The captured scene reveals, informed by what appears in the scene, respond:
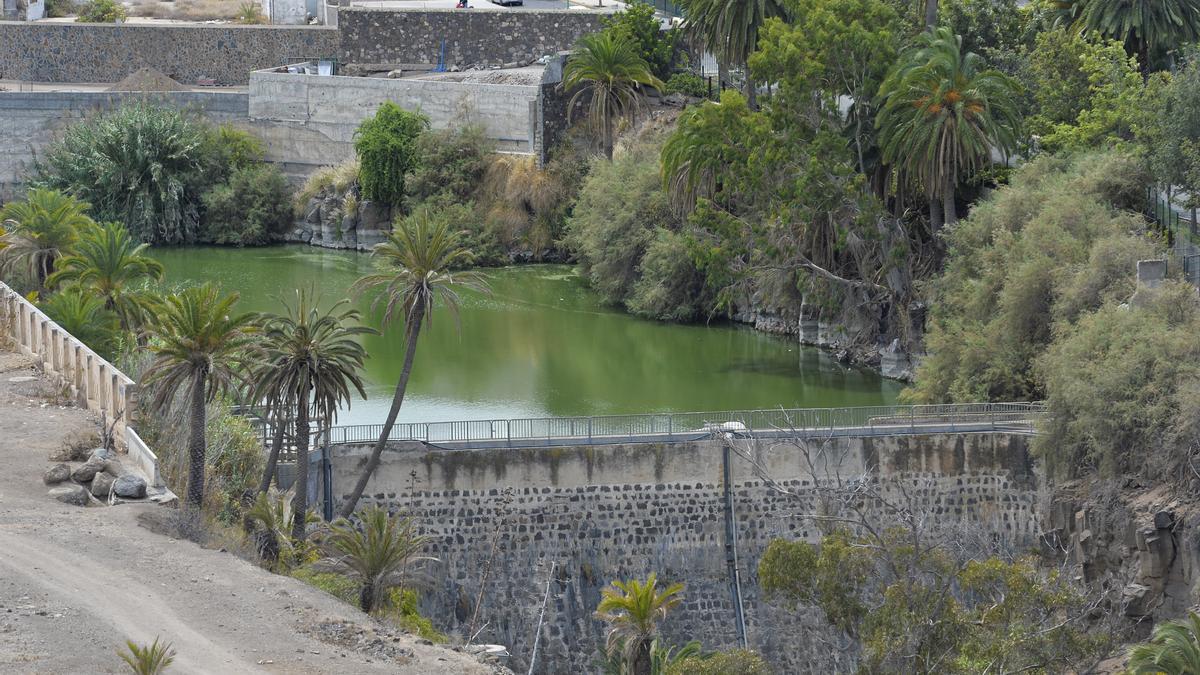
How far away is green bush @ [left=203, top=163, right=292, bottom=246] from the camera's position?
274 feet

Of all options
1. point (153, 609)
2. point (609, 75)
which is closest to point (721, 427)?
point (153, 609)

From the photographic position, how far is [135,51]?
92062 millimetres

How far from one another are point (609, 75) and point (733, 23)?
11.2 metres

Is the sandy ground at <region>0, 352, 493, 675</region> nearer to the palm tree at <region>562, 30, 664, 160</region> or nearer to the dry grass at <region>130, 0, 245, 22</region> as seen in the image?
the palm tree at <region>562, 30, 664, 160</region>

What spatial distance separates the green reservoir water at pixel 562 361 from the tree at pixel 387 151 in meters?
5.91

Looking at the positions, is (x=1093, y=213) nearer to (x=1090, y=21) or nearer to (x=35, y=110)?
(x=1090, y=21)

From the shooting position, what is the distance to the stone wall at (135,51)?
9144 cm

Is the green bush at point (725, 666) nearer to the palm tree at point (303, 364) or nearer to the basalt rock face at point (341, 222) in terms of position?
the palm tree at point (303, 364)

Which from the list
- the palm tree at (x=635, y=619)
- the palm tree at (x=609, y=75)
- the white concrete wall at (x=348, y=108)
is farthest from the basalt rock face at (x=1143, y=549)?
the white concrete wall at (x=348, y=108)

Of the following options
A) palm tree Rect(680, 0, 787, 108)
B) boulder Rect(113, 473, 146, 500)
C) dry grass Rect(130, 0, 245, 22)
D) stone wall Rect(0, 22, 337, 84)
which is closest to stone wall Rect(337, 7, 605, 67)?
stone wall Rect(0, 22, 337, 84)

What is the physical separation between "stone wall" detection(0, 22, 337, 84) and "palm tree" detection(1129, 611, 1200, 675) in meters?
63.2

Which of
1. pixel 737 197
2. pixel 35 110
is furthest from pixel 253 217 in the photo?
pixel 737 197

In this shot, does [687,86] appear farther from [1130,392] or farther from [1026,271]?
[1130,392]

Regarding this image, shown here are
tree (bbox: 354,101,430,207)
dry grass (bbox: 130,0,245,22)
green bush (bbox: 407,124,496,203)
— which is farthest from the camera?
dry grass (bbox: 130,0,245,22)
